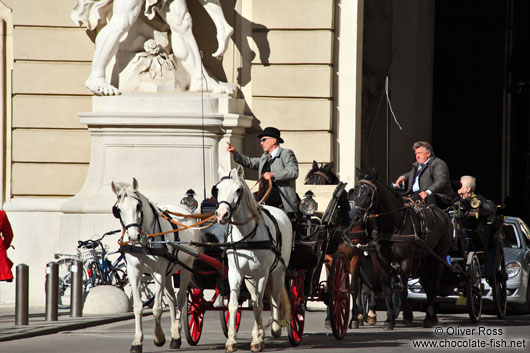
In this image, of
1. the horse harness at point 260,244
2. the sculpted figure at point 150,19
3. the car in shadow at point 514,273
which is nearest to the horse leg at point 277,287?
the horse harness at point 260,244

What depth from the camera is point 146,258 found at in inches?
495

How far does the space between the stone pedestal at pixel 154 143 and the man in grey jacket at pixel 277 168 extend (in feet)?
14.4

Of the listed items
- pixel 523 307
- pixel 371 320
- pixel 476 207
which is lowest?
pixel 523 307

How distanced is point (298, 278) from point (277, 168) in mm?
1364

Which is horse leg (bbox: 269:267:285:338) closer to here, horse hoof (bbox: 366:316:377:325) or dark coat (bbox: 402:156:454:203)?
horse hoof (bbox: 366:316:377:325)

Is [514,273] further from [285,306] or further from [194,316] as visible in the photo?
[194,316]

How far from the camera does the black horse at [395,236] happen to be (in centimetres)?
1489

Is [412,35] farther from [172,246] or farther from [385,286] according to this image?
[172,246]

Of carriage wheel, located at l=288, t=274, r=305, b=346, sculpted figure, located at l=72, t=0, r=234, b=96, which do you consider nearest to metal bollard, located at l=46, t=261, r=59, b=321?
sculpted figure, located at l=72, t=0, r=234, b=96

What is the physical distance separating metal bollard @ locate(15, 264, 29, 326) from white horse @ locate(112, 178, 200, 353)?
2984 millimetres

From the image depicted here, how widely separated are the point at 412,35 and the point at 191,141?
349 inches

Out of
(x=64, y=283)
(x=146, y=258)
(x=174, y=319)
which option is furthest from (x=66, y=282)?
(x=146, y=258)

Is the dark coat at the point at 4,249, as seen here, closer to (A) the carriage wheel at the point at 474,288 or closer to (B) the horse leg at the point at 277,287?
(B) the horse leg at the point at 277,287

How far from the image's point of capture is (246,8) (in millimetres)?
19203
